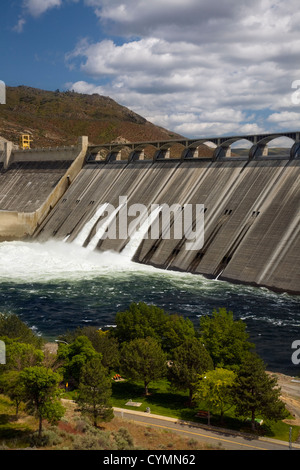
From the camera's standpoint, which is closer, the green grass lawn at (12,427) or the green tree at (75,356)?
the green grass lawn at (12,427)

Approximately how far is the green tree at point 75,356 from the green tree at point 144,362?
1.53 metres

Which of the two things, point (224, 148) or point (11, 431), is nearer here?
point (11, 431)

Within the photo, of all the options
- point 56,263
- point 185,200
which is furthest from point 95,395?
point 185,200

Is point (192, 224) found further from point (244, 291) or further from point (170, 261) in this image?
point (244, 291)

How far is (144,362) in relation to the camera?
25797 millimetres

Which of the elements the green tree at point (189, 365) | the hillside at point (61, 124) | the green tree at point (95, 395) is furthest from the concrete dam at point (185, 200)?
the hillside at point (61, 124)

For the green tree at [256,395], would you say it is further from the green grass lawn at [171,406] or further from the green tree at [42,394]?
the green tree at [42,394]

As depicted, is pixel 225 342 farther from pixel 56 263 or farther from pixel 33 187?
pixel 33 187

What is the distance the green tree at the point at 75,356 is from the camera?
26203mm

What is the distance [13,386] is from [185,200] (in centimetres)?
3558

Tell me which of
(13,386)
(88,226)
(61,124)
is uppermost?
(61,124)

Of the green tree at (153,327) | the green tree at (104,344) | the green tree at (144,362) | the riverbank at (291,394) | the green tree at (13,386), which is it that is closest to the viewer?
the green tree at (13,386)

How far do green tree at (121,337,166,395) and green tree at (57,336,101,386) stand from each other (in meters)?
1.53
